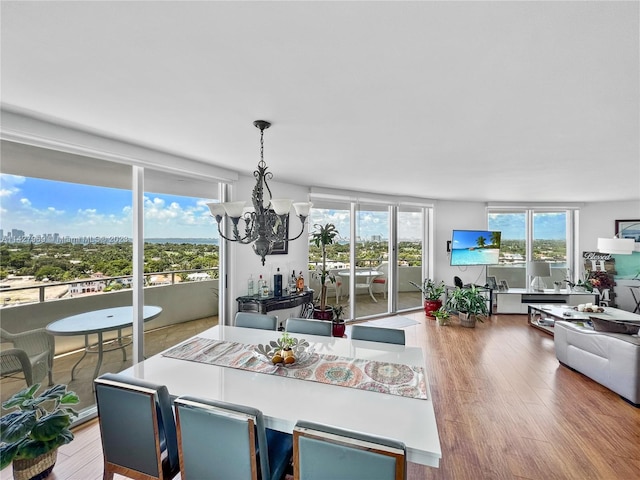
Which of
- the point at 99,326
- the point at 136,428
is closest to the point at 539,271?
the point at 136,428

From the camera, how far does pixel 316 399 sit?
1643mm

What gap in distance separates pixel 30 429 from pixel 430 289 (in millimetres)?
6169

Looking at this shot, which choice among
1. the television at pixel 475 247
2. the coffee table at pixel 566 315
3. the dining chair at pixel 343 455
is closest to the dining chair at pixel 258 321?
the dining chair at pixel 343 455

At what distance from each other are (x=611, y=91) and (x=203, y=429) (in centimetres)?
281

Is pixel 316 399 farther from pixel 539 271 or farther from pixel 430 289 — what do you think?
pixel 539 271

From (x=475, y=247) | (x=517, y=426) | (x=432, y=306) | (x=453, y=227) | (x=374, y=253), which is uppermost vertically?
(x=453, y=227)

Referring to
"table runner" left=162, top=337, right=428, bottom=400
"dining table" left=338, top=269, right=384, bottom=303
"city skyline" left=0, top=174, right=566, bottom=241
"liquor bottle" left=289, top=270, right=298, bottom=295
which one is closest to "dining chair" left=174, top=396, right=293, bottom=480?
"table runner" left=162, top=337, right=428, bottom=400

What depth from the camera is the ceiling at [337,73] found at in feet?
3.57

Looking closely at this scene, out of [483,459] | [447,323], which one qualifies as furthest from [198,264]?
[447,323]

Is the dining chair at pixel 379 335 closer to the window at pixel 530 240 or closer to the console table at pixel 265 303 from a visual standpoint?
the console table at pixel 265 303

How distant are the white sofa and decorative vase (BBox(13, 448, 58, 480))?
4831mm

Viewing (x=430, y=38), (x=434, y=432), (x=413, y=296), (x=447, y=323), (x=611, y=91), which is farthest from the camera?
(x=413, y=296)

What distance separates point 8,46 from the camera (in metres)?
1.28

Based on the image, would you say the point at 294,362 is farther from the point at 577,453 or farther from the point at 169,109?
the point at 577,453
